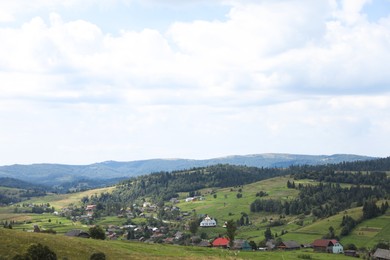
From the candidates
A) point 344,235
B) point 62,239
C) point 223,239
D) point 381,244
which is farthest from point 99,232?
point 344,235

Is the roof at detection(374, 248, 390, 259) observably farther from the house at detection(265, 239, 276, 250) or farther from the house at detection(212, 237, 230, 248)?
the house at detection(212, 237, 230, 248)

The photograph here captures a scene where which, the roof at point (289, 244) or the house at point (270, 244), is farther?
the house at point (270, 244)

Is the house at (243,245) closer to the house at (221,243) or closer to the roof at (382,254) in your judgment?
the house at (221,243)

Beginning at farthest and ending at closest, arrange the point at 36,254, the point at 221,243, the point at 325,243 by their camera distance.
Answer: the point at 325,243 → the point at 221,243 → the point at 36,254

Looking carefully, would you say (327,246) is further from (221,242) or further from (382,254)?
(221,242)

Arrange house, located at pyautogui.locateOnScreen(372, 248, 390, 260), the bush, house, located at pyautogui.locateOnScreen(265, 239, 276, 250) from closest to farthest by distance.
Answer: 1. the bush
2. house, located at pyautogui.locateOnScreen(372, 248, 390, 260)
3. house, located at pyautogui.locateOnScreen(265, 239, 276, 250)

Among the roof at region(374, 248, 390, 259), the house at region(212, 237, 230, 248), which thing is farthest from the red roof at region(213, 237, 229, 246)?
the roof at region(374, 248, 390, 259)

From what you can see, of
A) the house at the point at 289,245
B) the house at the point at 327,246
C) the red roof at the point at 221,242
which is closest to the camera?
the house at the point at 327,246

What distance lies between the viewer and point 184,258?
7369 centimetres

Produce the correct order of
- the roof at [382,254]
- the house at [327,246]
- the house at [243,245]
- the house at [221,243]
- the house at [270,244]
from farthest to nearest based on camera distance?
the house at [270,244], the house at [221,243], the house at [243,245], the house at [327,246], the roof at [382,254]

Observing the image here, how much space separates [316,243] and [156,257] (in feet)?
394

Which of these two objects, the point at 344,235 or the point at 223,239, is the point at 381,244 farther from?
the point at 223,239

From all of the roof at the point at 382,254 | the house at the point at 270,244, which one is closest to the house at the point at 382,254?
the roof at the point at 382,254

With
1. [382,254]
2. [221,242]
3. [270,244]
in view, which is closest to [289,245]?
[270,244]
